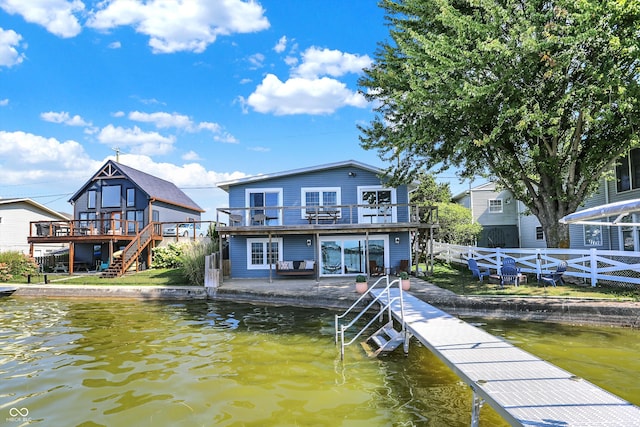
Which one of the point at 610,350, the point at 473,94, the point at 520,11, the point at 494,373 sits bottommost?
the point at 610,350

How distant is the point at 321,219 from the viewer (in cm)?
1844

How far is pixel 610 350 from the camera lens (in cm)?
791

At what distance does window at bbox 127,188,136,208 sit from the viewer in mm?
27438

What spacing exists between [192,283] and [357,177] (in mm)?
9115

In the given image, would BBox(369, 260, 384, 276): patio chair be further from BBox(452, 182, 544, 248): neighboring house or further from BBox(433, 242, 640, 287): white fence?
BBox(452, 182, 544, 248): neighboring house

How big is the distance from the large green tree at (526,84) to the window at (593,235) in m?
5.13

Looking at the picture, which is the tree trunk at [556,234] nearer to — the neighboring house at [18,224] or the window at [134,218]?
the window at [134,218]

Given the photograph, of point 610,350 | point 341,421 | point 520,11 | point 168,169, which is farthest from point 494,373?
point 168,169

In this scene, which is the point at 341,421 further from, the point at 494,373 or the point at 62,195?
the point at 62,195

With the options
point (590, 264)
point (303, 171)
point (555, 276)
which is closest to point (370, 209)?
point (303, 171)

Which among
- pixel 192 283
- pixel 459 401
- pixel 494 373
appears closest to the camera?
pixel 494 373

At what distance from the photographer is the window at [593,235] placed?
59.6 ft

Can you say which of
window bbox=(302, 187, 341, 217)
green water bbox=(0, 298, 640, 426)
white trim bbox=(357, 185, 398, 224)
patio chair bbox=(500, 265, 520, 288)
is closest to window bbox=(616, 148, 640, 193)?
patio chair bbox=(500, 265, 520, 288)

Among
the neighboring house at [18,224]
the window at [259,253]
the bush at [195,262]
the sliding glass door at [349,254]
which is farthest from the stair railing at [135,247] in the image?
the sliding glass door at [349,254]
